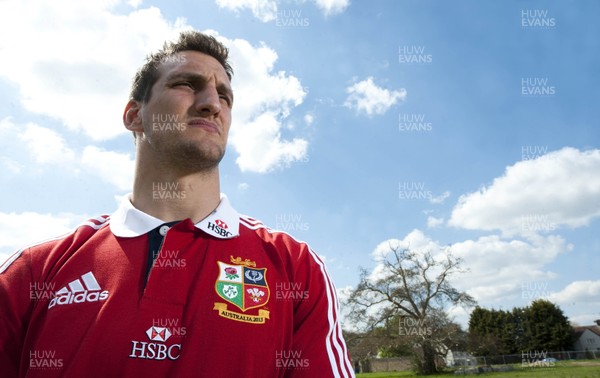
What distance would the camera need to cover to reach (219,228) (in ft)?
7.95

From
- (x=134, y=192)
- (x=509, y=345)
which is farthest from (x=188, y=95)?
(x=509, y=345)

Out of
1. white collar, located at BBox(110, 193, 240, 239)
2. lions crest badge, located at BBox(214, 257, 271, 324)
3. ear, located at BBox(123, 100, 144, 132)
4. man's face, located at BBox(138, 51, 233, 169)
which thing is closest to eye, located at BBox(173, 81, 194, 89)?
man's face, located at BBox(138, 51, 233, 169)

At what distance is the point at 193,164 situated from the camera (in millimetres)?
2520

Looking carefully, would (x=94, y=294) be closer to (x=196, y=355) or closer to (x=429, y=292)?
(x=196, y=355)

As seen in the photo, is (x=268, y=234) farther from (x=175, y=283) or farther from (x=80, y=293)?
(x=80, y=293)

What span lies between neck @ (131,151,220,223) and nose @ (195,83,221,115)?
362 mm

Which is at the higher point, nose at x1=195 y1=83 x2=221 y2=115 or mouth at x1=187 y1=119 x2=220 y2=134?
nose at x1=195 y1=83 x2=221 y2=115

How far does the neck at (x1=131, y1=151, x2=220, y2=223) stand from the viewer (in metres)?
2.49

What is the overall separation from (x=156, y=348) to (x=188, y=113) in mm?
1335

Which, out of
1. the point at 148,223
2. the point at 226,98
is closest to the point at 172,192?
the point at 148,223

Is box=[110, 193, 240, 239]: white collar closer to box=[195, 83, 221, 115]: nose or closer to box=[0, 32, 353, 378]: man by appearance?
box=[0, 32, 353, 378]: man

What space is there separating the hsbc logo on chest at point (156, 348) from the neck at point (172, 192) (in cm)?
72

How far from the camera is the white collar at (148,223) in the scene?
2361 millimetres

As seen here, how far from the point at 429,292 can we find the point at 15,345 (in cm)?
4340
